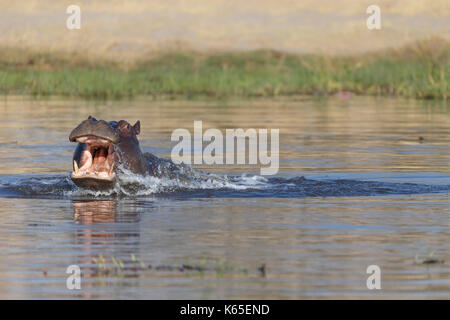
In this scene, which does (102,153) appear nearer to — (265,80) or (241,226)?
(241,226)

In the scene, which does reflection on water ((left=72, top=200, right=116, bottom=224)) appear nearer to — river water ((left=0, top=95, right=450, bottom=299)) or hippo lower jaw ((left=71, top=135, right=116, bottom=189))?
river water ((left=0, top=95, right=450, bottom=299))

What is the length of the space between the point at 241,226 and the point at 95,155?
2.04 metres

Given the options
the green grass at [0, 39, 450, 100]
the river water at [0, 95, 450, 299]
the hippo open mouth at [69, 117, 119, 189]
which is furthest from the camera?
the green grass at [0, 39, 450, 100]

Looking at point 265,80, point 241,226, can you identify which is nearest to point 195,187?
point 241,226

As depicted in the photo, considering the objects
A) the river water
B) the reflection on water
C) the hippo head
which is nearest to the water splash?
the river water

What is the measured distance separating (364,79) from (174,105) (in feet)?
27.9

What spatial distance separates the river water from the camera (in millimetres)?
7262

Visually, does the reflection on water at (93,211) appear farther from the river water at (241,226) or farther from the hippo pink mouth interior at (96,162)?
the hippo pink mouth interior at (96,162)

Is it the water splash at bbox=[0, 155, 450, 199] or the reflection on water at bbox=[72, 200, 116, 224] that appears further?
the water splash at bbox=[0, 155, 450, 199]

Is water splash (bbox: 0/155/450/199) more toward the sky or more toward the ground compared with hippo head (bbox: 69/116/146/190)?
more toward the ground

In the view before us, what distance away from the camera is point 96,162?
1091cm
